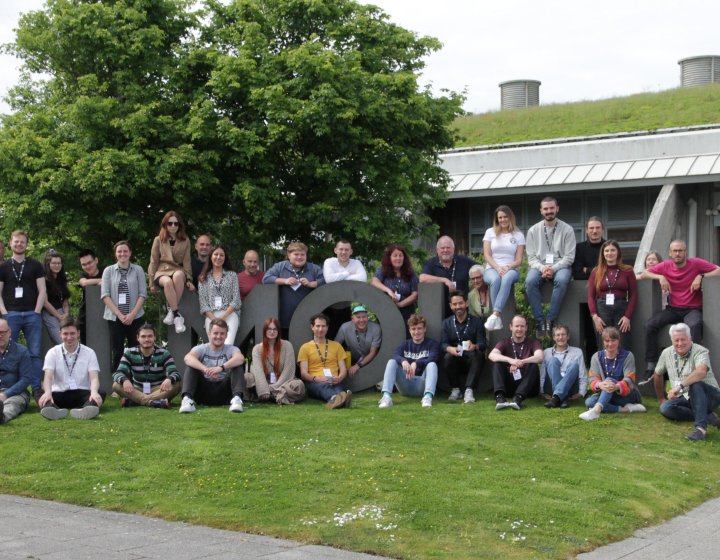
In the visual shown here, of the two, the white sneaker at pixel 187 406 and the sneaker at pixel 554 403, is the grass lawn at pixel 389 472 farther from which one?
the white sneaker at pixel 187 406

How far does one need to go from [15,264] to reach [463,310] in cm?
615

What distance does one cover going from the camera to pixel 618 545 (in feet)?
23.2

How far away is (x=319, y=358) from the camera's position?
12898 mm

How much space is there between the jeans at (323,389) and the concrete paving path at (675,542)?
5.63 metres

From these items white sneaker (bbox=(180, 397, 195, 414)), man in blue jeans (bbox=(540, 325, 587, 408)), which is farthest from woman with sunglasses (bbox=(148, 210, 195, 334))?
man in blue jeans (bbox=(540, 325, 587, 408))

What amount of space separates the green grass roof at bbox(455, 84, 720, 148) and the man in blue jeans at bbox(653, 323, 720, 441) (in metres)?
26.7

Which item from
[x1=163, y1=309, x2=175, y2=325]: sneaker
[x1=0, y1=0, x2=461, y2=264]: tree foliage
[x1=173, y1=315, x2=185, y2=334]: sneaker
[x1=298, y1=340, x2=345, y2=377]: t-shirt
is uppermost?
[x1=0, y1=0, x2=461, y2=264]: tree foliage

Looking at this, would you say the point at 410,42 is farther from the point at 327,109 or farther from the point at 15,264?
the point at 15,264

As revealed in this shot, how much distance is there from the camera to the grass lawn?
7.29 m

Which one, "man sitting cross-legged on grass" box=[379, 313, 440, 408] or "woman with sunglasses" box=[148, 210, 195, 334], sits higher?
"woman with sunglasses" box=[148, 210, 195, 334]

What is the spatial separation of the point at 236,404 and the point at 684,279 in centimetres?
589

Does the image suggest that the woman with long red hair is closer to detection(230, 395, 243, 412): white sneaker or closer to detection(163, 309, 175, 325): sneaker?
detection(230, 395, 243, 412): white sneaker

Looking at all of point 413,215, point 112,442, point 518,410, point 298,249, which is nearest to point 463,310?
point 518,410

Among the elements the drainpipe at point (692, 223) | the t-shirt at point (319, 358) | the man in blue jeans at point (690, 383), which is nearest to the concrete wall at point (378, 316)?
the t-shirt at point (319, 358)
